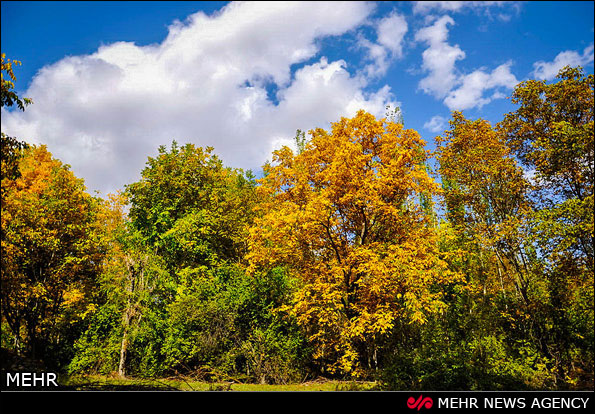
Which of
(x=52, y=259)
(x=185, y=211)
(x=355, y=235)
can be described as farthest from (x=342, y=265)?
(x=52, y=259)

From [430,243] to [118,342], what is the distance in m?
14.8

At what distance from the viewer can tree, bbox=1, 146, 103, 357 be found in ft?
48.4

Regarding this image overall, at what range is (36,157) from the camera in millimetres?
23391

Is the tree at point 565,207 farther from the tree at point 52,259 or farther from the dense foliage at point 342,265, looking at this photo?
the tree at point 52,259

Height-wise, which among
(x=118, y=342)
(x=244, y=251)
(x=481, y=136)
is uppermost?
(x=481, y=136)

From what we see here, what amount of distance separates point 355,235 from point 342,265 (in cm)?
218

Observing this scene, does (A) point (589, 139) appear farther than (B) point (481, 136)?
No

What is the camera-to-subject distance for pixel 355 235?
14.0 m

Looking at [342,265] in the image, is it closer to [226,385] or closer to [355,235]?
[355,235]

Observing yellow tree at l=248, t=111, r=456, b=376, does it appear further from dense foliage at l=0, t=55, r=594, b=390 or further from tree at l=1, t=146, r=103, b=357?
tree at l=1, t=146, r=103, b=357

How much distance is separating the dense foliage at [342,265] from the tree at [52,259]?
3.7 inches

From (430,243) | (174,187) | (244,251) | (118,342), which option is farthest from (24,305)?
(430,243)
